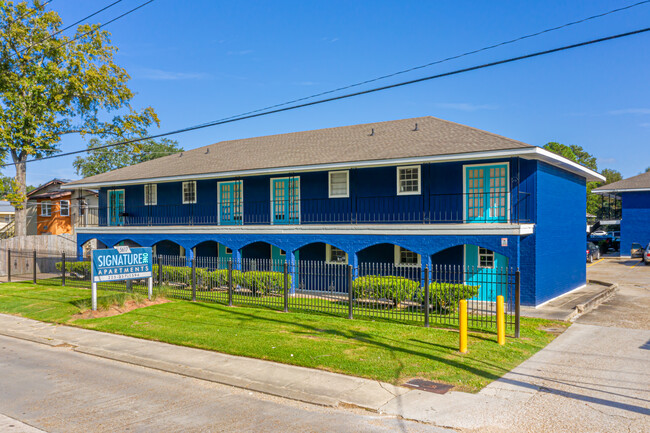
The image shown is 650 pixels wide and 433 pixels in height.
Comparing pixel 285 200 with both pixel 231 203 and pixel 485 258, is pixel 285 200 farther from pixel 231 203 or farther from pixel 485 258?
pixel 485 258

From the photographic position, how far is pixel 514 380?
917 centimetres

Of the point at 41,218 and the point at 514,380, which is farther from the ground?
the point at 41,218

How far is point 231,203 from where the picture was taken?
2436 centimetres

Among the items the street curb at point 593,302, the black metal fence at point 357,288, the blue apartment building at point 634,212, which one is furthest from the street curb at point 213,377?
the blue apartment building at point 634,212

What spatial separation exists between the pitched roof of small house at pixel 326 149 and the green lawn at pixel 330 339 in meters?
6.39

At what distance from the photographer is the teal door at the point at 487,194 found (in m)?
17.9

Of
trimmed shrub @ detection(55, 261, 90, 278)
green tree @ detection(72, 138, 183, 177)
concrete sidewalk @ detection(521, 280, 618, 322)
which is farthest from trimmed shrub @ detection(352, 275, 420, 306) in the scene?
green tree @ detection(72, 138, 183, 177)

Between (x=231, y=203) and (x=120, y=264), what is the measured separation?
7.83 meters

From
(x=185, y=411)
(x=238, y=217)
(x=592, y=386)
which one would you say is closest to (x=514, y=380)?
(x=592, y=386)

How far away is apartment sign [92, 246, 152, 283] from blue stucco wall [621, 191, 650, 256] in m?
34.4

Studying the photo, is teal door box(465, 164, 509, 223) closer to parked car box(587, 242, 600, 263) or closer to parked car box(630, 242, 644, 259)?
parked car box(587, 242, 600, 263)

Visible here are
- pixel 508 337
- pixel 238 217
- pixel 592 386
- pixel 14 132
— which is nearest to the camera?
pixel 592 386

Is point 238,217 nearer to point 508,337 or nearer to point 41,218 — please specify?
point 508,337

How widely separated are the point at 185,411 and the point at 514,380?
5540 millimetres
